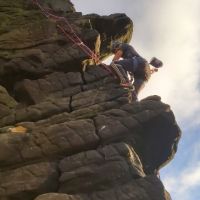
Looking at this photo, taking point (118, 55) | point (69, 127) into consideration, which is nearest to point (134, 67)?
point (118, 55)

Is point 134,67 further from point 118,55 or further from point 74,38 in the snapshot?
point 74,38

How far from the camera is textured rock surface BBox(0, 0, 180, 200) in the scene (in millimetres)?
14969

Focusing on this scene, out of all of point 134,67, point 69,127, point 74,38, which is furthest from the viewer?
point 74,38

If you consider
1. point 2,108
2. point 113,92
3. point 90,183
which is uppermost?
point 113,92

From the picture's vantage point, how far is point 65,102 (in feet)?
61.6

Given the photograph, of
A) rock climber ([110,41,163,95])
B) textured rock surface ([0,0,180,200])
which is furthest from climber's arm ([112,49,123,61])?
textured rock surface ([0,0,180,200])

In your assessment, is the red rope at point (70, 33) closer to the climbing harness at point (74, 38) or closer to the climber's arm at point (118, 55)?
the climbing harness at point (74, 38)

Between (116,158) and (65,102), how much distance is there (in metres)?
4.43

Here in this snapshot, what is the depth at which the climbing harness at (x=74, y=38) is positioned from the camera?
20141 mm

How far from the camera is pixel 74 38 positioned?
75.2 feet

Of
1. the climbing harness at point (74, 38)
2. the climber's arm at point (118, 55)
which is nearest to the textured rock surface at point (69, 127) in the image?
the climbing harness at point (74, 38)

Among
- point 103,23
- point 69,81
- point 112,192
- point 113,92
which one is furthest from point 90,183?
point 103,23

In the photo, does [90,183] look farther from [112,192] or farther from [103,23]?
[103,23]

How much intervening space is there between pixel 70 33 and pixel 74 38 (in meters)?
0.64
